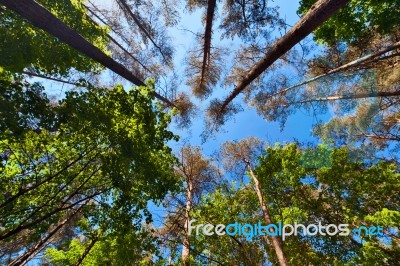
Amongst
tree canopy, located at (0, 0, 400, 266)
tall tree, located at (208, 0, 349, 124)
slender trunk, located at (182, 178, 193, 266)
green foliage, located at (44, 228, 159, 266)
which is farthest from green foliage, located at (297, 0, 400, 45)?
green foliage, located at (44, 228, 159, 266)

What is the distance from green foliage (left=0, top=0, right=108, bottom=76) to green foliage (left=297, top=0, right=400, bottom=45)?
23.0 ft

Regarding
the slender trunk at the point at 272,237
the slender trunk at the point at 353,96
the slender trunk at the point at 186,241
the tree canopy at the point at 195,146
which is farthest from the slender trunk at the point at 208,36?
the slender trunk at the point at 186,241

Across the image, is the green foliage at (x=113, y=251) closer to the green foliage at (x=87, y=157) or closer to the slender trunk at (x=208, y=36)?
the green foliage at (x=87, y=157)

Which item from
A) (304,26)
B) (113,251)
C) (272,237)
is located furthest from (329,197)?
(113,251)

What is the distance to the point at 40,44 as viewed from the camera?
18.5 ft

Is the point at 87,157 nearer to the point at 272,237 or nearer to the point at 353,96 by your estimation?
the point at 272,237

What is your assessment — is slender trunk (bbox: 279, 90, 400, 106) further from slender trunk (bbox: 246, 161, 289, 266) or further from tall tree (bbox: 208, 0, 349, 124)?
tall tree (bbox: 208, 0, 349, 124)

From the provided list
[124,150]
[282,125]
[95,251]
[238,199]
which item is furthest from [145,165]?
[282,125]

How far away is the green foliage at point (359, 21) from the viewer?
7.18 metres

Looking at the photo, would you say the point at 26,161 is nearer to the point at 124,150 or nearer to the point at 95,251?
the point at 124,150

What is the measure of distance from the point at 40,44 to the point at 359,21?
9124 millimetres

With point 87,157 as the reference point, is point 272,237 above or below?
below

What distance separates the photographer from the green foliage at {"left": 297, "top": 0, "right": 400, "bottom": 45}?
283 inches

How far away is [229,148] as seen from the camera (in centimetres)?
1237
